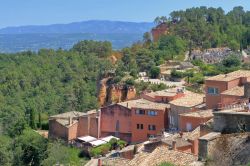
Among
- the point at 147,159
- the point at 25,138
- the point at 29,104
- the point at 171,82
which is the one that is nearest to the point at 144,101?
the point at 25,138

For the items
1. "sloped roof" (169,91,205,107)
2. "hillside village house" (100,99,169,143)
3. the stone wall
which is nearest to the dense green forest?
"hillside village house" (100,99,169,143)

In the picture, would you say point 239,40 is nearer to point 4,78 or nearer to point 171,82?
point 171,82

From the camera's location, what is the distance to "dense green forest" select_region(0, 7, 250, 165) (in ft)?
173

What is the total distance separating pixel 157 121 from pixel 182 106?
2.62 meters

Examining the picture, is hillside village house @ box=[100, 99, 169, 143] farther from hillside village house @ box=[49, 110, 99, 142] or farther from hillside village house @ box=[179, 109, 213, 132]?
hillside village house @ box=[179, 109, 213, 132]

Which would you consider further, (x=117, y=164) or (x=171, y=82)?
(x=171, y=82)

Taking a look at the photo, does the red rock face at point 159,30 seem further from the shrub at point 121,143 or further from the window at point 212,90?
the window at point 212,90

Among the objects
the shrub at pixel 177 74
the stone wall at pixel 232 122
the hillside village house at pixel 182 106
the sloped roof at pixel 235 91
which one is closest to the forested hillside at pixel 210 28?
the shrub at pixel 177 74

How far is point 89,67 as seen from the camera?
7262 centimetres

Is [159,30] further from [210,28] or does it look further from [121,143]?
[121,143]

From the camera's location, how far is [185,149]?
20.1m

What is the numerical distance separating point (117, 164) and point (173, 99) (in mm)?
15405

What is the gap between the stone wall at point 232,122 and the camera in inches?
559

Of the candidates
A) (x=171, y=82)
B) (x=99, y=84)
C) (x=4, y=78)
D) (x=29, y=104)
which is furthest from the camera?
(x=4, y=78)
